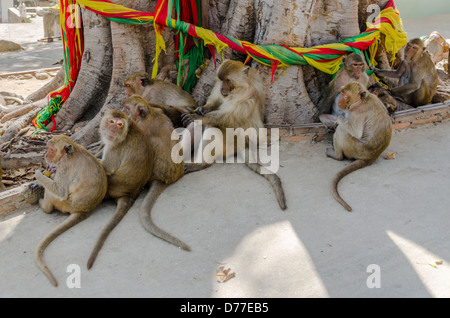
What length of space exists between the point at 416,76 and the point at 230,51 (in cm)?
261

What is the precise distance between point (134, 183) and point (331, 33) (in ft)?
10.9

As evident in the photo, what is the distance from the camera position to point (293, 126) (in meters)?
5.41

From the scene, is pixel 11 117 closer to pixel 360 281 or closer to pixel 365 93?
pixel 365 93

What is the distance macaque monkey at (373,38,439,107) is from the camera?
623cm

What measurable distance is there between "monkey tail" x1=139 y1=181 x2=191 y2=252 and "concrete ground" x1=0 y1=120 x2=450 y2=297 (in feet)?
0.17

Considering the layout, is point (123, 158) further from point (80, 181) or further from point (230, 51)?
point (230, 51)

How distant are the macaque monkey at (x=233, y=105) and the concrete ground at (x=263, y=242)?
1.65 ft

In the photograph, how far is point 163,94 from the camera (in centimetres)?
530

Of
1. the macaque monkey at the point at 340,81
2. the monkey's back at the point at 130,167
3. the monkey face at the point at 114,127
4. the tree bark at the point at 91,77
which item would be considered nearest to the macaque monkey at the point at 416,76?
the macaque monkey at the point at 340,81

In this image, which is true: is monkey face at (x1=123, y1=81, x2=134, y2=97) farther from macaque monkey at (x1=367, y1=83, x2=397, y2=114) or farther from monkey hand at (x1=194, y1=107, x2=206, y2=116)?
macaque monkey at (x1=367, y1=83, x2=397, y2=114)

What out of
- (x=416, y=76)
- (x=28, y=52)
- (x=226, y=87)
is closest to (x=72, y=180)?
(x=226, y=87)

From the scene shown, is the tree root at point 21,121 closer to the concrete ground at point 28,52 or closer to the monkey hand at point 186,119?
the monkey hand at point 186,119

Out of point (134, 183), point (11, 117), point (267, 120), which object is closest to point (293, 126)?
point (267, 120)

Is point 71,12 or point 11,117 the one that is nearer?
point 71,12
